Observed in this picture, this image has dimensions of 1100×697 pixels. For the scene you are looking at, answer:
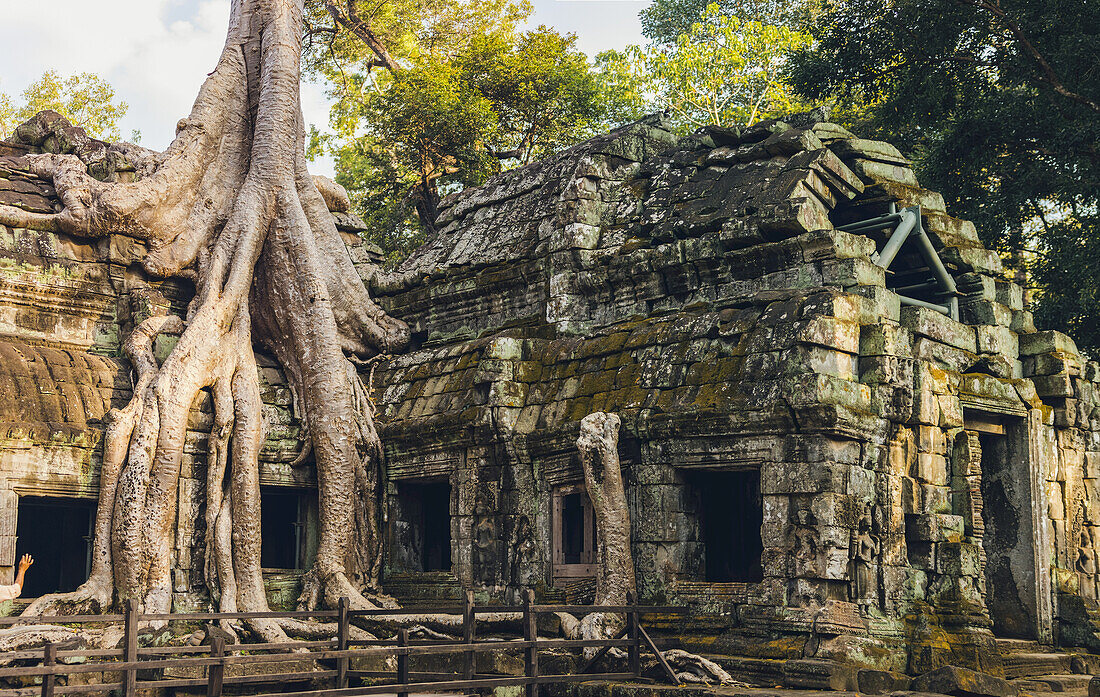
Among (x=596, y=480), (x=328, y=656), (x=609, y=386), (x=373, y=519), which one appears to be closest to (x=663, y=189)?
(x=609, y=386)

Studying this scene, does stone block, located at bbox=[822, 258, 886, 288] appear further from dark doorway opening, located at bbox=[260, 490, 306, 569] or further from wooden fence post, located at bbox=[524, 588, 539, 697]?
dark doorway opening, located at bbox=[260, 490, 306, 569]

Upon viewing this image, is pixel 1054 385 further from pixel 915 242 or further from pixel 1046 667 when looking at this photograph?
pixel 1046 667

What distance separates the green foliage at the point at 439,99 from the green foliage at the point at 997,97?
7446 millimetres

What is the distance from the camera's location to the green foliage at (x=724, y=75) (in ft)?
82.2

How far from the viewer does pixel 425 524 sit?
548 inches

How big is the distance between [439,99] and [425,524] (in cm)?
1091

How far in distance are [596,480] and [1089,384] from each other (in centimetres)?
593

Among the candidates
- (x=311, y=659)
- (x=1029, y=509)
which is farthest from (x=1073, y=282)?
(x=311, y=659)

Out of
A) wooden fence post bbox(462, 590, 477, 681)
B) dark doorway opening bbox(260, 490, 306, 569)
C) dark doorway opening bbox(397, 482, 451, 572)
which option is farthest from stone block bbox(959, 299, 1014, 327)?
dark doorway opening bbox(260, 490, 306, 569)

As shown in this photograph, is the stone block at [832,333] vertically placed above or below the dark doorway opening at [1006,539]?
above

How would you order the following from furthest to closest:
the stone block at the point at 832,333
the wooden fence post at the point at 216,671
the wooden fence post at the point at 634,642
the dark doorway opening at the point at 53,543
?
1. the dark doorway opening at the point at 53,543
2. the stone block at the point at 832,333
3. the wooden fence post at the point at 634,642
4. the wooden fence post at the point at 216,671

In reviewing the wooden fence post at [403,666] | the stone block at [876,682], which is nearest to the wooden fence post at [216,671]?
the wooden fence post at [403,666]

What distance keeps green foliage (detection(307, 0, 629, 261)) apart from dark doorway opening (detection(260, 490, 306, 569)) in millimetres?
10614

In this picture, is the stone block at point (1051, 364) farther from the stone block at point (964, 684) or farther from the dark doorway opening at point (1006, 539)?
the stone block at point (964, 684)
